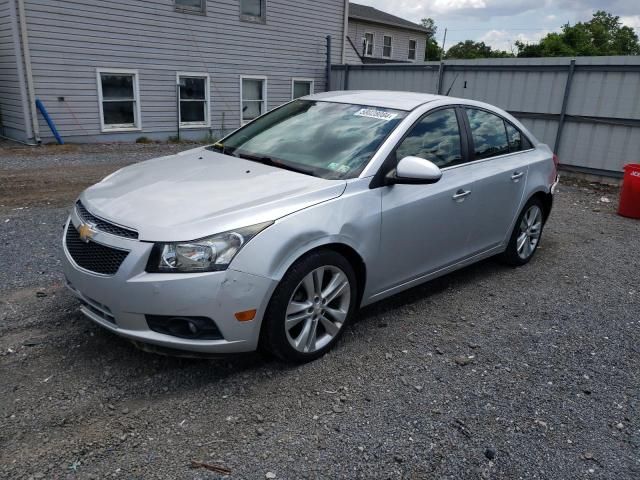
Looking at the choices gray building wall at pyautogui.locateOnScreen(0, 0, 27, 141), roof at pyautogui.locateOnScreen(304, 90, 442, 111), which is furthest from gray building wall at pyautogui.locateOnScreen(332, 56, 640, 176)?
gray building wall at pyautogui.locateOnScreen(0, 0, 27, 141)

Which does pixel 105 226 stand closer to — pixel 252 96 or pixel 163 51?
pixel 163 51

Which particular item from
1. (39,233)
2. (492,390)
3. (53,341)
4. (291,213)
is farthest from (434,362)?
(39,233)

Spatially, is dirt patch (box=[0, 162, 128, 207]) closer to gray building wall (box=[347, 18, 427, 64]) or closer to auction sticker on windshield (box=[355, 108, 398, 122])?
auction sticker on windshield (box=[355, 108, 398, 122])

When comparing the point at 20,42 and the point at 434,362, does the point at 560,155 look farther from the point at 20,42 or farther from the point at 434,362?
the point at 20,42

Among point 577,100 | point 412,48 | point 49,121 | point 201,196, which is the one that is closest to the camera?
point 201,196

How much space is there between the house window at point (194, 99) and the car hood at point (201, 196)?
34.1 feet

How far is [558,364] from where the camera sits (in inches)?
140

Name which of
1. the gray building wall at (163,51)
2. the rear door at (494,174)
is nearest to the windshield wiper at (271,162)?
the rear door at (494,174)

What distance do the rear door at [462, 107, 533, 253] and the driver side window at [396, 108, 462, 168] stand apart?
0.74 feet

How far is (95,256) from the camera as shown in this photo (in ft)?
9.84

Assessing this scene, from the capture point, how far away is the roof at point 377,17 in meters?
29.5

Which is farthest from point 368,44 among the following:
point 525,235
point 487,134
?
point 487,134

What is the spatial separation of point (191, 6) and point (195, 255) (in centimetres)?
1223

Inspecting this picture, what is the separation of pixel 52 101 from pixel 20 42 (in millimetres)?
1254
